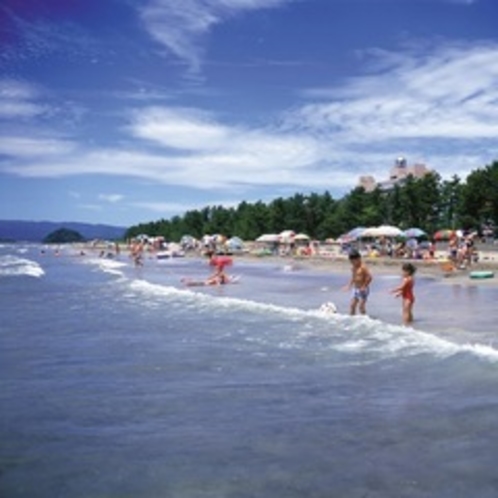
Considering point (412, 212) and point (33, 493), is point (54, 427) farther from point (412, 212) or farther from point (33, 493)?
point (412, 212)

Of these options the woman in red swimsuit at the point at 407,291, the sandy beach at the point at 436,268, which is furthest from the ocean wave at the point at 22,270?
the woman in red swimsuit at the point at 407,291

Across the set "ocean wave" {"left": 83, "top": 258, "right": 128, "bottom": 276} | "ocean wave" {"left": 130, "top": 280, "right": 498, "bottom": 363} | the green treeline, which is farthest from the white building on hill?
"ocean wave" {"left": 130, "top": 280, "right": 498, "bottom": 363}

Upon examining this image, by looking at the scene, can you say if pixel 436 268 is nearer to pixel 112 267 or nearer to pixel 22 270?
pixel 112 267

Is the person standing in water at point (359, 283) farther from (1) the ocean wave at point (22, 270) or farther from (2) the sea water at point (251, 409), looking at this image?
(1) the ocean wave at point (22, 270)

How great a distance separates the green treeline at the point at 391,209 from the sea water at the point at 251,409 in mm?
57453

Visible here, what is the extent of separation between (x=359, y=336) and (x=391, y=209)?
7434cm

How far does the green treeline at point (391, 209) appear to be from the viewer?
7038 cm

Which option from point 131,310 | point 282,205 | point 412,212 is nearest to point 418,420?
point 131,310

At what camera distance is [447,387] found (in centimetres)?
896

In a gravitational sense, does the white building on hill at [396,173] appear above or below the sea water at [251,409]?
above

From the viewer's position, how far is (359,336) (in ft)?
45.0

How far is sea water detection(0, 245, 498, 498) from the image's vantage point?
18.7 ft

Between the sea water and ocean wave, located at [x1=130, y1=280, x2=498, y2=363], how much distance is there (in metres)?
0.06

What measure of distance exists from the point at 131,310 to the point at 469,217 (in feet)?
190
